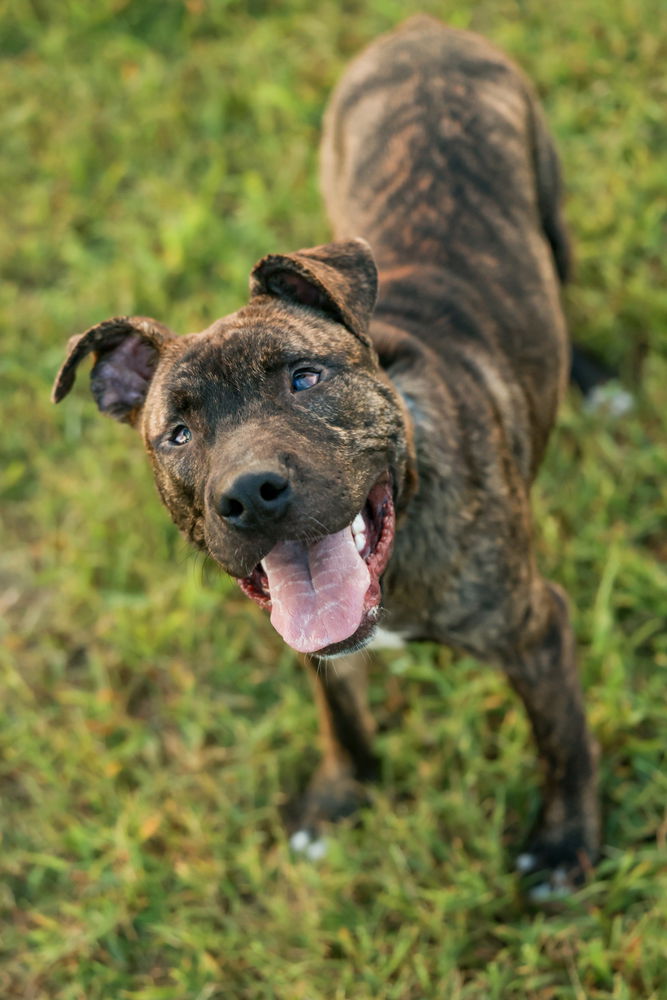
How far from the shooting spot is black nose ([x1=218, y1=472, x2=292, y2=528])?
289cm

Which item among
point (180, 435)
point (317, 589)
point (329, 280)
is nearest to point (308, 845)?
point (317, 589)

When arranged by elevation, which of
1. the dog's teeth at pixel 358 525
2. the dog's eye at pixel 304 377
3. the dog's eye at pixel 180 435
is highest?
the dog's eye at pixel 304 377

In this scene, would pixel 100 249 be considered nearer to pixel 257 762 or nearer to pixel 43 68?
pixel 43 68

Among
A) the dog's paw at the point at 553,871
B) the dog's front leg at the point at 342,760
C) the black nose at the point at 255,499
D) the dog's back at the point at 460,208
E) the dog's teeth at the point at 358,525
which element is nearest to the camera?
the black nose at the point at 255,499

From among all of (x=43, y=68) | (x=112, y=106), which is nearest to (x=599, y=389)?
(x=112, y=106)

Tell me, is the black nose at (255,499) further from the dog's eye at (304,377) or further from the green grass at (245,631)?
the green grass at (245,631)

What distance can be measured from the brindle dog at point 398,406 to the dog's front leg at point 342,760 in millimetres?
12

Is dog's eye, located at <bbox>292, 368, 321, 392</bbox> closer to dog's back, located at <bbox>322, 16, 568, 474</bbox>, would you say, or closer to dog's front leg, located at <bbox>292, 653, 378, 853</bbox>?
dog's back, located at <bbox>322, 16, 568, 474</bbox>

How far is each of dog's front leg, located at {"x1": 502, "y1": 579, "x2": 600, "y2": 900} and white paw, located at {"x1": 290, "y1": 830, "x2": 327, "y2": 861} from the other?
31.4 inches

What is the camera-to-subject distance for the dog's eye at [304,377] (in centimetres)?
327

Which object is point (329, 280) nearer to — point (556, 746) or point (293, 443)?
point (293, 443)

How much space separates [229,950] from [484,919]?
95cm

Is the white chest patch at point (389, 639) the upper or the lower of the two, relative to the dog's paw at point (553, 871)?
upper

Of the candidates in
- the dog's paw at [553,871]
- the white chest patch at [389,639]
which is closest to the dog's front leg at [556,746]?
the dog's paw at [553,871]
